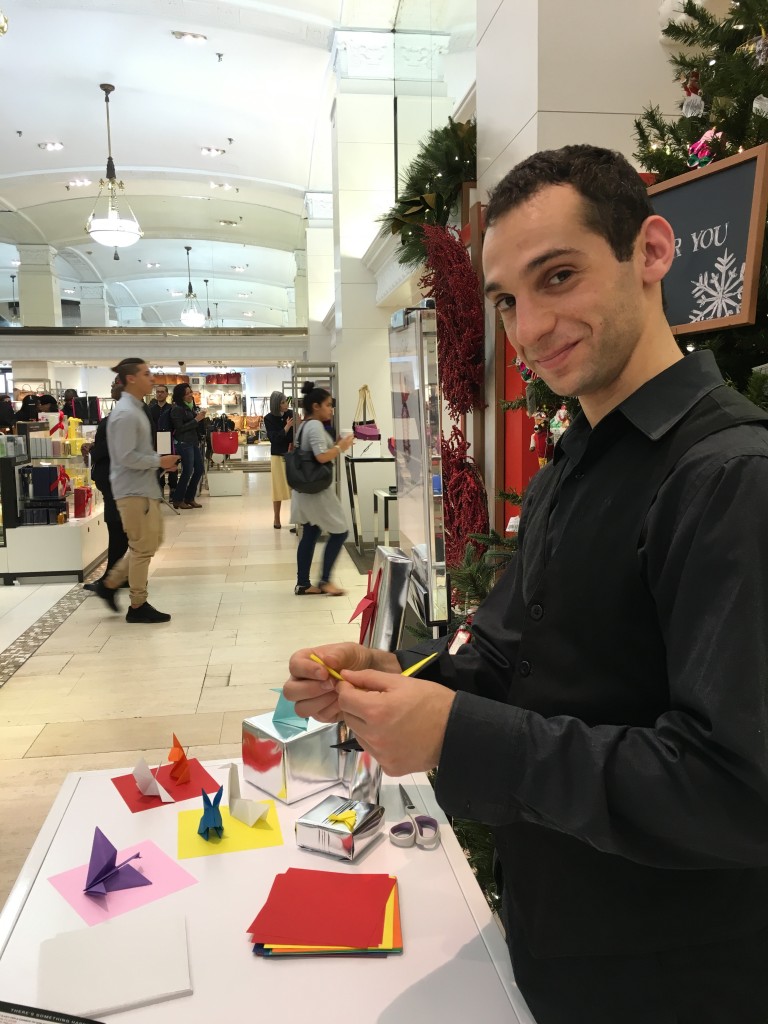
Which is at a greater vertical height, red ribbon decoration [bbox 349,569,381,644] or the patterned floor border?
red ribbon decoration [bbox 349,569,381,644]

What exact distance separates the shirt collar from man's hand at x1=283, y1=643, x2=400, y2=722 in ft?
1.56

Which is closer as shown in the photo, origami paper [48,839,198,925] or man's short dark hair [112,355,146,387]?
origami paper [48,839,198,925]

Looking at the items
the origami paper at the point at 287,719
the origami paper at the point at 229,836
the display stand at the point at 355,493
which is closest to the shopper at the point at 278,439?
the display stand at the point at 355,493

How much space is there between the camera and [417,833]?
1354 mm

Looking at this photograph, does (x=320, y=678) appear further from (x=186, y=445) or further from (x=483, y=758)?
(x=186, y=445)

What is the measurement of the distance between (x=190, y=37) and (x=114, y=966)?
374 inches

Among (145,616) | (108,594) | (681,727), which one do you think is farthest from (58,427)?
(681,727)

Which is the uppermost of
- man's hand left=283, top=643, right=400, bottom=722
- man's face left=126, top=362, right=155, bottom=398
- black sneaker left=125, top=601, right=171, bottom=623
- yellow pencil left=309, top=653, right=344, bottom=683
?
man's face left=126, top=362, right=155, bottom=398

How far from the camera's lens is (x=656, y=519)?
0.69 m

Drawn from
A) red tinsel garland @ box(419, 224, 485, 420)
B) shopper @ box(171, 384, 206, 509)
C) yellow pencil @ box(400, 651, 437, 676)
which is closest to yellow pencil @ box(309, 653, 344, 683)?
yellow pencil @ box(400, 651, 437, 676)

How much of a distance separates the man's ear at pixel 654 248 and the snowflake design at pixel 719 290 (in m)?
0.78

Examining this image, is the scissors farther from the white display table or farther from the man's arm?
the man's arm

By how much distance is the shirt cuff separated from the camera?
692 mm

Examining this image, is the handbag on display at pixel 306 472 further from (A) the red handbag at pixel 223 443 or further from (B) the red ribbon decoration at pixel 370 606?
(A) the red handbag at pixel 223 443
